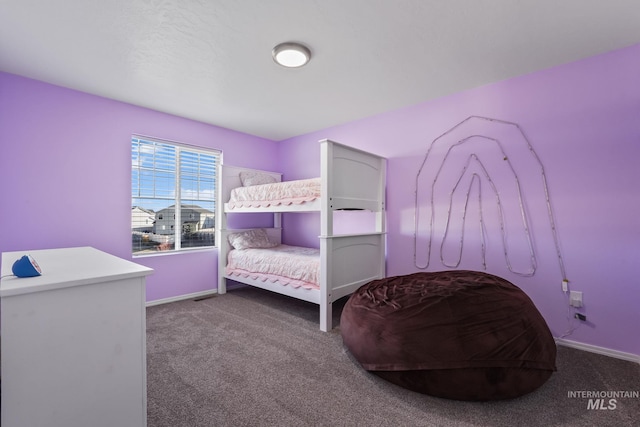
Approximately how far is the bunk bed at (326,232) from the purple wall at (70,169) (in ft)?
2.54

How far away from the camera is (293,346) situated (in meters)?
2.07

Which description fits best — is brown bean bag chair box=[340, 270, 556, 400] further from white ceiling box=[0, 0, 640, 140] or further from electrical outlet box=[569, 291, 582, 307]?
white ceiling box=[0, 0, 640, 140]

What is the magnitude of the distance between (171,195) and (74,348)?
2.76 metres

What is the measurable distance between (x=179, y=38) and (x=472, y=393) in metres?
2.73

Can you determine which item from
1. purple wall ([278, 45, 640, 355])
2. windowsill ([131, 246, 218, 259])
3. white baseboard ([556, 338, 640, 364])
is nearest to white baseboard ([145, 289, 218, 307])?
windowsill ([131, 246, 218, 259])

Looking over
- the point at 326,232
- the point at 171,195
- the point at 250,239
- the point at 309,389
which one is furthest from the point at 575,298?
the point at 171,195

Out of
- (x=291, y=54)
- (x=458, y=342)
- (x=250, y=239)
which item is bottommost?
(x=458, y=342)

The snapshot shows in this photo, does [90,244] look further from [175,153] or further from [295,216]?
[295,216]

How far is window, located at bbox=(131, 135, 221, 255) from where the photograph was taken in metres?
3.06

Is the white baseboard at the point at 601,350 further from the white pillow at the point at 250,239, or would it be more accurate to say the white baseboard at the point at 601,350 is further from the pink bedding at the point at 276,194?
the white pillow at the point at 250,239

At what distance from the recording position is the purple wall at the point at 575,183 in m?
1.94

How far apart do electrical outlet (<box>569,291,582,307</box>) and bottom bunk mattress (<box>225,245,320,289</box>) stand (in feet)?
6.51

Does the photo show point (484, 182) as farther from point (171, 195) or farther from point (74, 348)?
point (171, 195)

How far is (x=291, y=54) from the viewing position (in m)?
1.97
